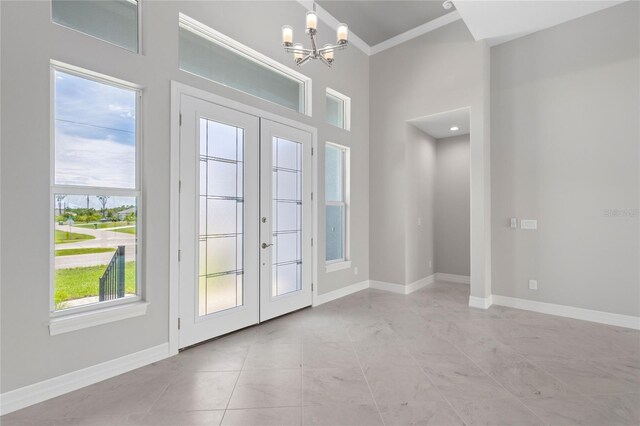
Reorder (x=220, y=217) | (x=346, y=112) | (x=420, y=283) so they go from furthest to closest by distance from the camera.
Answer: (x=420, y=283) < (x=346, y=112) < (x=220, y=217)

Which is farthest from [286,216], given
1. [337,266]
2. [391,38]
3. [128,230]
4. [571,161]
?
[571,161]

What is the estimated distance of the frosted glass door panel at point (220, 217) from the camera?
124 inches

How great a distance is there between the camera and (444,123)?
5.18 metres

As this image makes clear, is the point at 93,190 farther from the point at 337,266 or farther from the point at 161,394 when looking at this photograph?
the point at 337,266

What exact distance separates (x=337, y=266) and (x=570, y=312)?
3121mm

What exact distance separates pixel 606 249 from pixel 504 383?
2.59 metres

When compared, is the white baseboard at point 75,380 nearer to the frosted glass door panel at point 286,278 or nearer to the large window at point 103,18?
the frosted glass door panel at point 286,278

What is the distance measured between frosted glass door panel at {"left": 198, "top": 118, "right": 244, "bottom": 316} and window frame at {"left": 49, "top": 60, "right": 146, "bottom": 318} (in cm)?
55

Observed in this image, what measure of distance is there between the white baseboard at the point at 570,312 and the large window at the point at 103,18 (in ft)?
17.7

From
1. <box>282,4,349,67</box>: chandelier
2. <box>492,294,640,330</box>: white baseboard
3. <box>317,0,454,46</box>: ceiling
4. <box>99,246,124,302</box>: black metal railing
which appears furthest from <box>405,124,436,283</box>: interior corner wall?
<box>99,246,124,302</box>: black metal railing

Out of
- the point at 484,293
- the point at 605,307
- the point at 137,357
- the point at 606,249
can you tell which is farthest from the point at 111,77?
the point at 605,307

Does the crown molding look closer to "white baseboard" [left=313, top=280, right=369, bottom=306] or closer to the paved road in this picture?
the paved road

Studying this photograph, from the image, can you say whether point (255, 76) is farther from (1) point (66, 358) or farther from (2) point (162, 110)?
(1) point (66, 358)

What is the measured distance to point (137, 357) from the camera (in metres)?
2.63
